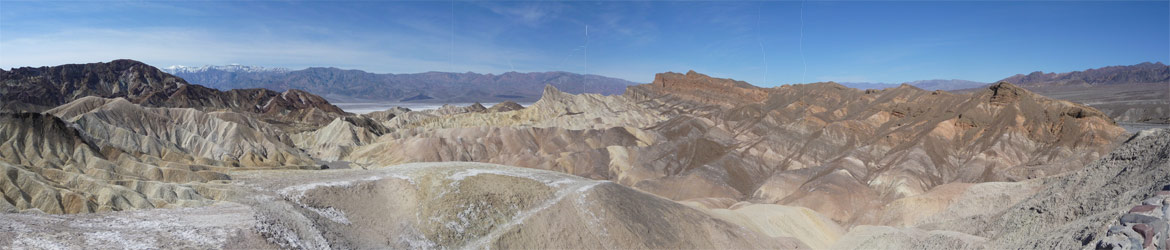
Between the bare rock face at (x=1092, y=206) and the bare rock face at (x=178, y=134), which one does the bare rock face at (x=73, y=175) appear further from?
the bare rock face at (x=1092, y=206)

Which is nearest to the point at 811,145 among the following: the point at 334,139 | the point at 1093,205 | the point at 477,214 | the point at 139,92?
the point at 1093,205

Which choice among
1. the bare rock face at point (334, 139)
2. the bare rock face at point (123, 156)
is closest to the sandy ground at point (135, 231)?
the bare rock face at point (123, 156)

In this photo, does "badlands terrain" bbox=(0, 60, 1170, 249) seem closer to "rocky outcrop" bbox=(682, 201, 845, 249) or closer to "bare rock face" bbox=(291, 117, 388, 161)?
"rocky outcrop" bbox=(682, 201, 845, 249)

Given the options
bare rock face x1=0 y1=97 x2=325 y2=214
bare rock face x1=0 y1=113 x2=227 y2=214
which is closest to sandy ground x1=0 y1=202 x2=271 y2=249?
bare rock face x1=0 y1=97 x2=325 y2=214

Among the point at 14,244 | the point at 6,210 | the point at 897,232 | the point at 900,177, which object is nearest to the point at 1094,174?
the point at 897,232

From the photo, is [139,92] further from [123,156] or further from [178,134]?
[123,156]
